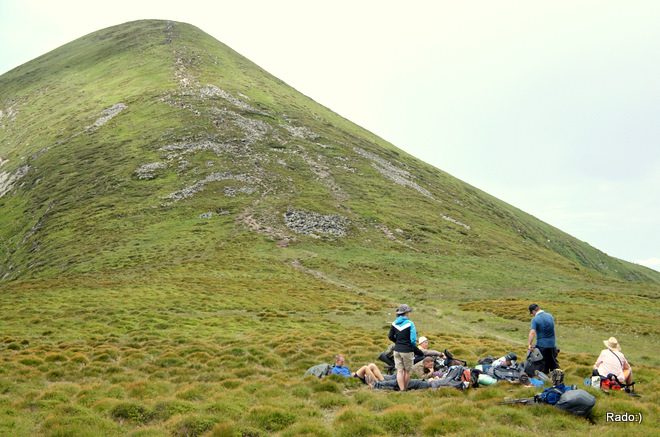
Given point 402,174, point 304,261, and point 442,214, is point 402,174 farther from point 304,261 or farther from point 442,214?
point 304,261

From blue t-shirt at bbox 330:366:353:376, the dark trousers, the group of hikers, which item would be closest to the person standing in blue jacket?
the group of hikers

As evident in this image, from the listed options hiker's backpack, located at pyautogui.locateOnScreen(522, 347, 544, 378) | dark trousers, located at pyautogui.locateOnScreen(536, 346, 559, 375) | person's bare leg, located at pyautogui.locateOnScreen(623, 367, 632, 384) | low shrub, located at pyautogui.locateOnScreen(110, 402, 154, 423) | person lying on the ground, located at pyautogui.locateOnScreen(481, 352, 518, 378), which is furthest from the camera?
person lying on the ground, located at pyautogui.locateOnScreen(481, 352, 518, 378)

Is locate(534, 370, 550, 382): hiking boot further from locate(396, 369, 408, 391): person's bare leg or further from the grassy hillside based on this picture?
locate(396, 369, 408, 391): person's bare leg

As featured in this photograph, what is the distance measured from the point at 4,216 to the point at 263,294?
294 feet

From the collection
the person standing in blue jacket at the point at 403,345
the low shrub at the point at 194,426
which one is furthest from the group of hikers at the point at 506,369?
the low shrub at the point at 194,426

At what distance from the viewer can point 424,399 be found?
13.3 metres

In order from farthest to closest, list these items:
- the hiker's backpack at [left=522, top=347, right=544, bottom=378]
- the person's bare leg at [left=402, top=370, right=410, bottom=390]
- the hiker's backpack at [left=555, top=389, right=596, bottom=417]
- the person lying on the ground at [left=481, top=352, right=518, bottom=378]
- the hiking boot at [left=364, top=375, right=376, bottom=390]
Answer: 1. the person lying on the ground at [left=481, top=352, right=518, bottom=378]
2. the hiking boot at [left=364, top=375, right=376, bottom=390]
3. the hiker's backpack at [left=522, top=347, right=544, bottom=378]
4. the person's bare leg at [left=402, top=370, right=410, bottom=390]
5. the hiker's backpack at [left=555, top=389, right=596, bottom=417]

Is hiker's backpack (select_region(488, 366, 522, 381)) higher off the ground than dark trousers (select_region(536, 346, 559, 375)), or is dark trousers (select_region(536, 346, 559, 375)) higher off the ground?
dark trousers (select_region(536, 346, 559, 375))

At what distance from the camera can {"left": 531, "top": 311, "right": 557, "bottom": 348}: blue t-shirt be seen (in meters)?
14.9

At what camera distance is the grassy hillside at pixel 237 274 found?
41.4ft

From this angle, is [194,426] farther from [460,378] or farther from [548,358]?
[548,358]

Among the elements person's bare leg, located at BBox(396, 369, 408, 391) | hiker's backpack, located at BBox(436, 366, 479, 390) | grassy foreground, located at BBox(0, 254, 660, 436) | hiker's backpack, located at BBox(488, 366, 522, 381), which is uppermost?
hiker's backpack, located at BBox(488, 366, 522, 381)

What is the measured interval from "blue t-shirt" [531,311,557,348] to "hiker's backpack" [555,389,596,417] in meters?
3.80

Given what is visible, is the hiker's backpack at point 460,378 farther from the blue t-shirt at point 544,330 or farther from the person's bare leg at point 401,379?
the blue t-shirt at point 544,330
